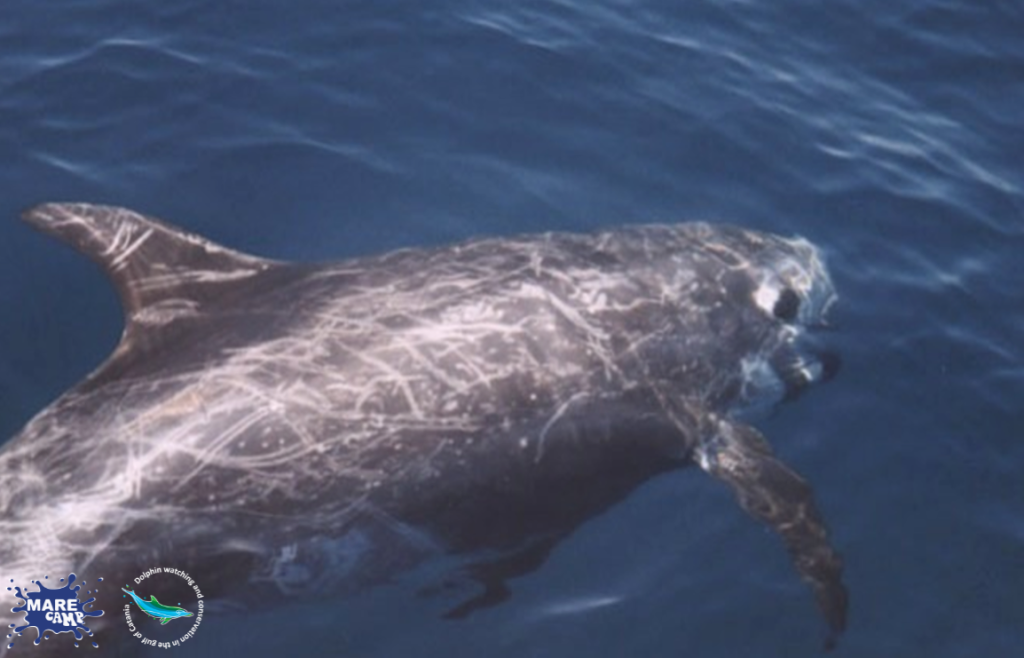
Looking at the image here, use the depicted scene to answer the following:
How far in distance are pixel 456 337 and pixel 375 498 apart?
4.13ft

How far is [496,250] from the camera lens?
362 inches

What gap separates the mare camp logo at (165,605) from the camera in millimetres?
7266

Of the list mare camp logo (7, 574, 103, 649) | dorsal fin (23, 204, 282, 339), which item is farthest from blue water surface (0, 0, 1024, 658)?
dorsal fin (23, 204, 282, 339)

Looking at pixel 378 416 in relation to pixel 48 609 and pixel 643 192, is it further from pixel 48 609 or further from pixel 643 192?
pixel 643 192

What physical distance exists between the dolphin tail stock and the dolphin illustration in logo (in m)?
4.11

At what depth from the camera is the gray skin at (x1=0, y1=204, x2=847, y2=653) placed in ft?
23.9

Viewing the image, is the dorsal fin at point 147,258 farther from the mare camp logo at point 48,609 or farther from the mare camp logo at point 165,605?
the mare camp logo at point 48,609

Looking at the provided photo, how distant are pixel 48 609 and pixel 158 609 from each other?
0.73 m

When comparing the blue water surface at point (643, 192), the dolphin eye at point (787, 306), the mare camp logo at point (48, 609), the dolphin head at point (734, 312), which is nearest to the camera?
the mare camp logo at point (48, 609)

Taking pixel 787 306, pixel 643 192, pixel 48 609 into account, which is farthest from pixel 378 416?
pixel 643 192

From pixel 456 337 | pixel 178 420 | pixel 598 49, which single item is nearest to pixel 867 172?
pixel 598 49

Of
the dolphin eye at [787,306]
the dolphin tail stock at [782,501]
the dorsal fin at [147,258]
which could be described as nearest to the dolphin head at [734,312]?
the dolphin eye at [787,306]

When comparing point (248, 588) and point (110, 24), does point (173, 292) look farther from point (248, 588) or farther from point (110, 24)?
point (110, 24)

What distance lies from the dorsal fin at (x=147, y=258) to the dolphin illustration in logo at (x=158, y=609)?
1929mm
